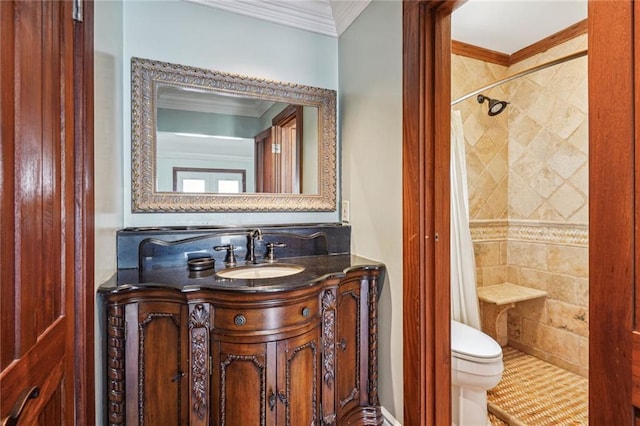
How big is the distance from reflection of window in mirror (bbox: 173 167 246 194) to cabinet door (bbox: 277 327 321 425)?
905 millimetres

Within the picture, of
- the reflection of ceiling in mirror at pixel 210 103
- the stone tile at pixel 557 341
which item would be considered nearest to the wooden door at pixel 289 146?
the reflection of ceiling in mirror at pixel 210 103

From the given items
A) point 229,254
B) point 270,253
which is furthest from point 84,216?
point 270,253

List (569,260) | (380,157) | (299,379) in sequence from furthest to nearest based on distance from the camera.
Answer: (569,260) < (380,157) < (299,379)

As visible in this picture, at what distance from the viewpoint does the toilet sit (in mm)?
A: 1544

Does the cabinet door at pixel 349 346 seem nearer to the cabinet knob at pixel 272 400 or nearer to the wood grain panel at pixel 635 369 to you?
the cabinet knob at pixel 272 400

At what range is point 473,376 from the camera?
155 centimetres

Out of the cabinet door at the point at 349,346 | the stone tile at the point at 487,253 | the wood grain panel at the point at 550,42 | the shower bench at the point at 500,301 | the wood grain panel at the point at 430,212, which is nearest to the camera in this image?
the wood grain panel at the point at 430,212

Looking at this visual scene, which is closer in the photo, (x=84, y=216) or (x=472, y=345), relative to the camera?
(x=84, y=216)

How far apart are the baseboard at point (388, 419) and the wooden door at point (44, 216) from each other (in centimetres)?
123

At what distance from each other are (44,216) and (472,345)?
1.81m

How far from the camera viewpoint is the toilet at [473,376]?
1544 millimetres

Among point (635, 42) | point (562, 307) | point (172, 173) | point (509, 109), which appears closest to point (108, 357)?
point (172, 173)

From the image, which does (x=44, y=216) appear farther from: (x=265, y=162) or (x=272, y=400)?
(x=265, y=162)

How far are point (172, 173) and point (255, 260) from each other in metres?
0.63
